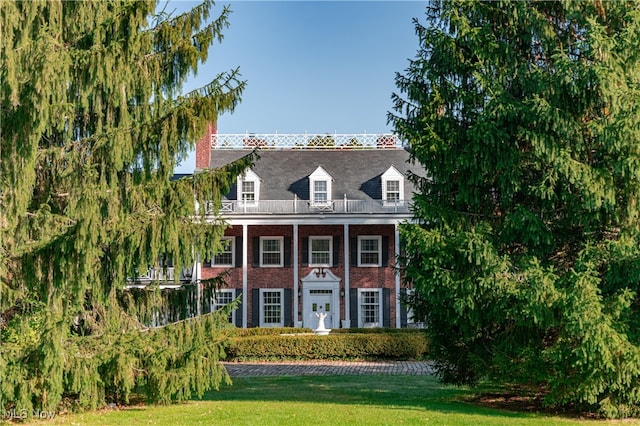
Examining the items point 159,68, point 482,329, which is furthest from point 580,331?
point 159,68

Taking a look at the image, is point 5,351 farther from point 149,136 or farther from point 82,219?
point 149,136

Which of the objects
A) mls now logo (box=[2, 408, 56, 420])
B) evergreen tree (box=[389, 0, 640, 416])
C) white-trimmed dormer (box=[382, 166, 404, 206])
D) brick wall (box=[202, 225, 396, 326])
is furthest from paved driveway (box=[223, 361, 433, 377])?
white-trimmed dormer (box=[382, 166, 404, 206])

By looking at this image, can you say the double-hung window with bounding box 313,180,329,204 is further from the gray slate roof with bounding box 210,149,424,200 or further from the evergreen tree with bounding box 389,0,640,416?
the evergreen tree with bounding box 389,0,640,416

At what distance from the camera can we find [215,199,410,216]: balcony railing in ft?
115

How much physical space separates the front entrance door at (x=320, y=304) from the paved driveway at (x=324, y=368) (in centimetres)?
1045

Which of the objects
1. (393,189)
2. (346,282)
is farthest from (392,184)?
(346,282)

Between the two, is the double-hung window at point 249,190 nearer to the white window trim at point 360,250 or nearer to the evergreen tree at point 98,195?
the white window trim at point 360,250

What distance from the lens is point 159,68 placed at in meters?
12.8

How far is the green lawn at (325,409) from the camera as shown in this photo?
37.8 feet

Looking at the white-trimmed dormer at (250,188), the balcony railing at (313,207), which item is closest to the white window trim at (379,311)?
the balcony railing at (313,207)

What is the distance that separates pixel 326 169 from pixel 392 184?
11.8ft

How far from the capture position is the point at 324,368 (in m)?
22.7

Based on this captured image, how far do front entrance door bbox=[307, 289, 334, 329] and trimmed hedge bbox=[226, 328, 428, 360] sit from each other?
32.1ft

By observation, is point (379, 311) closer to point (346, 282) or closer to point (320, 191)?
point (346, 282)
